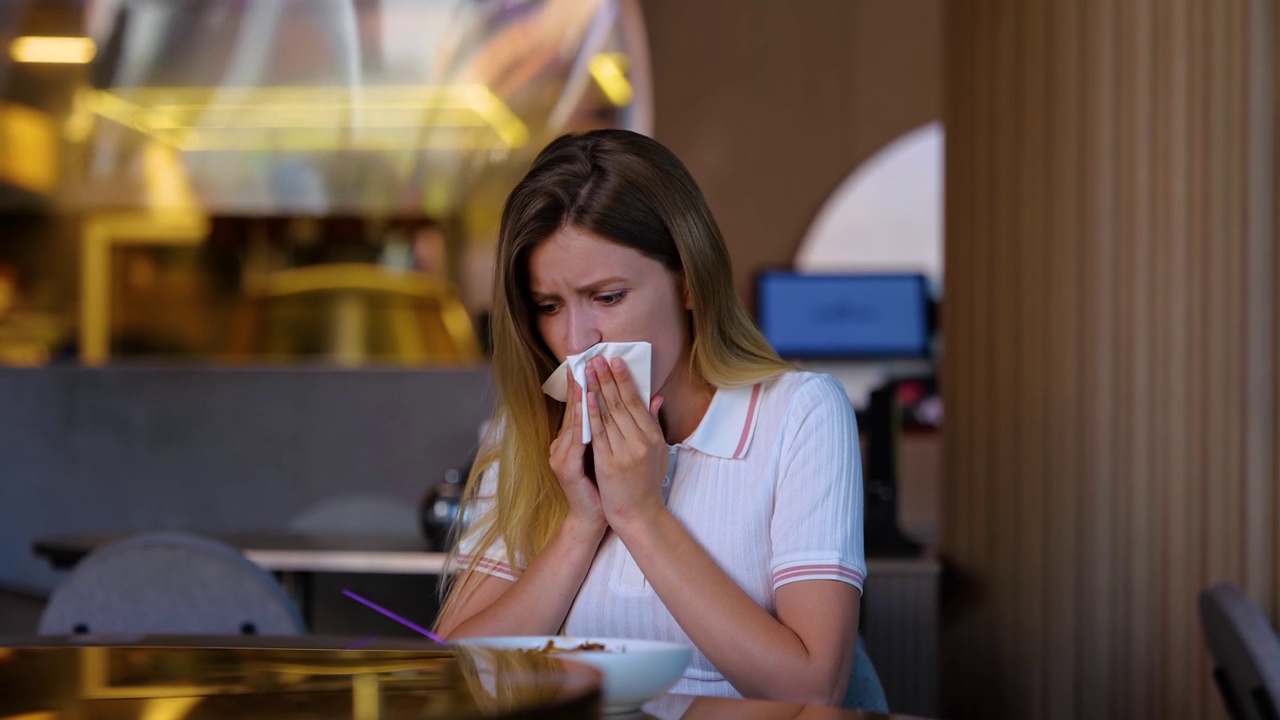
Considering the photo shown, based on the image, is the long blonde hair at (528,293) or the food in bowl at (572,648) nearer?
the food in bowl at (572,648)

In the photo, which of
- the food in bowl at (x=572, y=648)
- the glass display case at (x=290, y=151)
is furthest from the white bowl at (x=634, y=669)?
the glass display case at (x=290, y=151)

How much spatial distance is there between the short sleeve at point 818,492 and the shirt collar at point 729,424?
42 mm

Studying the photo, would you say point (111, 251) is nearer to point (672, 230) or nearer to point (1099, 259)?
point (1099, 259)

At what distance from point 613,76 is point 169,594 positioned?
10.9 feet

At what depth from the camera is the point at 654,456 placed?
133cm

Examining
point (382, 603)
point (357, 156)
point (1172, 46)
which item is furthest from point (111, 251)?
point (1172, 46)

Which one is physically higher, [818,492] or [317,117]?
[317,117]

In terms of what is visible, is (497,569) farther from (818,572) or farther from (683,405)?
(818,572)

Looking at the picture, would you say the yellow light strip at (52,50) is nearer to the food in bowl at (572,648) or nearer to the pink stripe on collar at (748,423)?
the pink stripe on collar at (748,423)

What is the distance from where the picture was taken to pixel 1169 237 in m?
2.10

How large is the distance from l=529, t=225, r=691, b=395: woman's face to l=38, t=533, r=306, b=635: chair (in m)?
0.66

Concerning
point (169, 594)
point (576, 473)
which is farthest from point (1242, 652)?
point (169, 594)

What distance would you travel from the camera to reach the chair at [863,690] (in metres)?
1.38

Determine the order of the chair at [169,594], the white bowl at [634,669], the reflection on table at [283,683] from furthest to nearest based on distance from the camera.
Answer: the chair at [169,594], the white bowl at [634,669], the reflection on table at [283,683]
